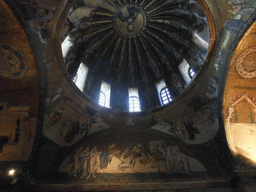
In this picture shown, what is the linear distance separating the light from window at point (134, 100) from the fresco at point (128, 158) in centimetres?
249

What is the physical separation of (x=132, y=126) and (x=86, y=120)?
2.38 meters

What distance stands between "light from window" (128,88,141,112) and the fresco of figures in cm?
295

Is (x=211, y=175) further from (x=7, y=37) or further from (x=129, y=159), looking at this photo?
(x=7, y=37)

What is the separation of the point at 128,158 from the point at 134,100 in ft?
14.4

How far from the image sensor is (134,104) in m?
11.9

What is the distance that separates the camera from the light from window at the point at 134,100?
11.6m

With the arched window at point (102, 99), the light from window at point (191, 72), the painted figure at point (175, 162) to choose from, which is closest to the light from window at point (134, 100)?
the arched window at point (102, 99)

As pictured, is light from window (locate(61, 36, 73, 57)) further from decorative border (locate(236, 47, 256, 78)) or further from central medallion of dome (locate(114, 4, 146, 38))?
decorative border (locate(236, 47, 256, 78))

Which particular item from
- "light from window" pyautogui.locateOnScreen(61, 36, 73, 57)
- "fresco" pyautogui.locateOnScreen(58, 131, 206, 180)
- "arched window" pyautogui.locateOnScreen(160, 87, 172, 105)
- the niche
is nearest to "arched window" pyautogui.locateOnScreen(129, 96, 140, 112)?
"arched window" pyautogui.locateOnScreen(160, 87, 172, 105)

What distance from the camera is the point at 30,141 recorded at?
25.5 ft

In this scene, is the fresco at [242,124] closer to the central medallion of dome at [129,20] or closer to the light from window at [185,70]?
the light from window at [185,70]

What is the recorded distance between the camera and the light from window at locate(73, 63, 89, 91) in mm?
10523

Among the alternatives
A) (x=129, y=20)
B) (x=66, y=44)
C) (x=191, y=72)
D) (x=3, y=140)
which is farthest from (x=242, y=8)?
(x=3, y=140)

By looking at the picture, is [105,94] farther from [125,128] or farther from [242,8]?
[242,8]
